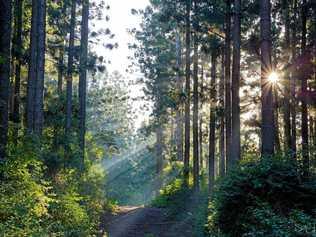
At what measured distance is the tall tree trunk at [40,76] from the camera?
16.1 m

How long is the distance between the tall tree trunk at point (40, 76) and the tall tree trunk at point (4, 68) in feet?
11.2

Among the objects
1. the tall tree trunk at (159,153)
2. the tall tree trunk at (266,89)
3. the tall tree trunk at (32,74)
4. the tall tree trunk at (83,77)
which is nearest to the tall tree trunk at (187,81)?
the tall tree trunk at (83,77)

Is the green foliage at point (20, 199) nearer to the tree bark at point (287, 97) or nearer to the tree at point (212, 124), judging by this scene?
the tree bark at point (287, 97)

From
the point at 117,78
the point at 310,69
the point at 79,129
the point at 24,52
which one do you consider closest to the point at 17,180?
the point at 24,52

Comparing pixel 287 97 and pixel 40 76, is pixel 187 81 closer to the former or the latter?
pixel 287 97

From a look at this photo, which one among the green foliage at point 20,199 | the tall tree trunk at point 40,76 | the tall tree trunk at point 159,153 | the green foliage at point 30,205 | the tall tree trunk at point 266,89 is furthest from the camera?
the tall tree trunk at point 159,153

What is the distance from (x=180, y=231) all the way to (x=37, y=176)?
732 centimetres

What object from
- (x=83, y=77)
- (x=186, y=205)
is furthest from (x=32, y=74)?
(x=186, y=205)

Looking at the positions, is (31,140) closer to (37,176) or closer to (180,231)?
(37,176)

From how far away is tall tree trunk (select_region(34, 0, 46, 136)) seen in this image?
52.7 feet

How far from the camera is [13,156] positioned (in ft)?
38.5

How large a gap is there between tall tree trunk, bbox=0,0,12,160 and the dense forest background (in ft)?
0.10

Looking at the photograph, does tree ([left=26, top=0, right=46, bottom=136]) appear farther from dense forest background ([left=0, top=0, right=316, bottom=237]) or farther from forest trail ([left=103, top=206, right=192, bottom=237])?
forest trail ([left=103, top=206, right=192, bottom=237])

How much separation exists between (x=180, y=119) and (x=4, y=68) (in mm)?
32604
